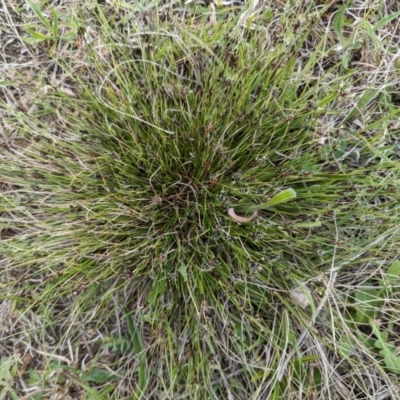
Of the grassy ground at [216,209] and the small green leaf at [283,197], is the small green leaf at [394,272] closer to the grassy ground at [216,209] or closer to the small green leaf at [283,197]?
the grassy ground at [216,209]

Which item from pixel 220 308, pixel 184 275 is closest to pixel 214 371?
pixel 220 308

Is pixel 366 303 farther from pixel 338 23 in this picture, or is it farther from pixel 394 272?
pixel 338 23

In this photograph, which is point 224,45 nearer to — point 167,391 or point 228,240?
point 228,240

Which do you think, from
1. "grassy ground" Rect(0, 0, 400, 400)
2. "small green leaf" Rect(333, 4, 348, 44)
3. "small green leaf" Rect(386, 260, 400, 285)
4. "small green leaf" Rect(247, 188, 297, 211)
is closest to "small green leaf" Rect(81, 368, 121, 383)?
"grassy ground" Rect(0, 0, 400, 400)

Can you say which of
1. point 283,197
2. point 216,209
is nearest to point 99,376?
point 216,209

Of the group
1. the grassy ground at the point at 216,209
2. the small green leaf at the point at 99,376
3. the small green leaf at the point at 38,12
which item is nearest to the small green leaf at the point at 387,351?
the grassy ground at the point at 216,209

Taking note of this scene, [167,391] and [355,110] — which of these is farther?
[355,110]

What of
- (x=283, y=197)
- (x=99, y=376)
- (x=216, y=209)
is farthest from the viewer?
(x=99, y=376)

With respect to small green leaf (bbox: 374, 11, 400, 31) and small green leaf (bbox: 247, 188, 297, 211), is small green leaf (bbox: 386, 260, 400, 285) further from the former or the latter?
small green leaf (bbox: 374, 11, 400, 31)
